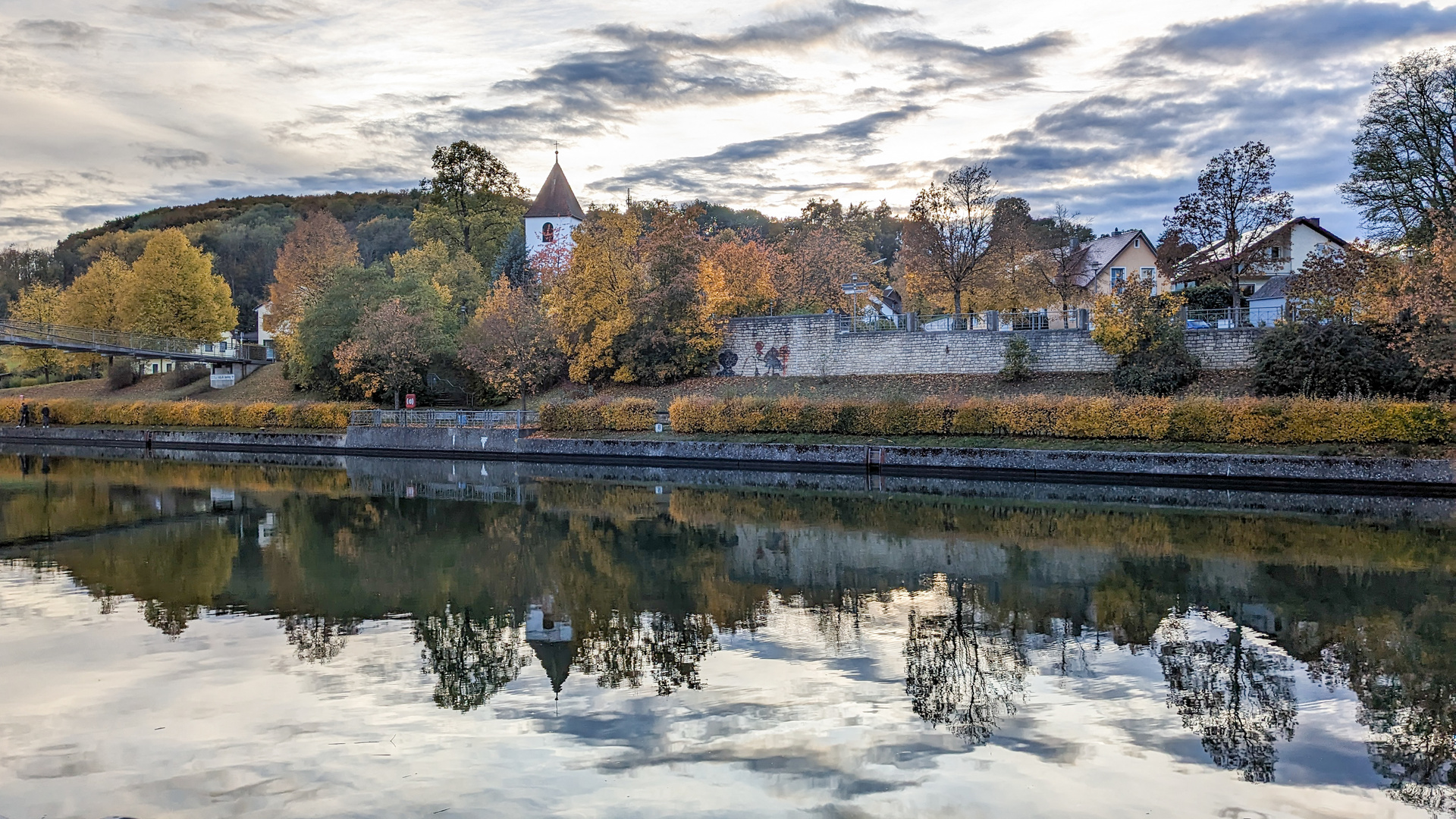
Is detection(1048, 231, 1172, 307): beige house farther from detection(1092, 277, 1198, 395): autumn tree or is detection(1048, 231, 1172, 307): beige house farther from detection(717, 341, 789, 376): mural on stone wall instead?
detection(1092, 277, 1198, 395): autumn tree

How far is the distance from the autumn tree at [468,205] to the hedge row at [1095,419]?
1468 inches

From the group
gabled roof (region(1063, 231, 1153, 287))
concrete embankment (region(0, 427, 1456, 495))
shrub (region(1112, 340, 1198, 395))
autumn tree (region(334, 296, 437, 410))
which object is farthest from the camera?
gabled roof (region(1063, 231, 1153, 287))

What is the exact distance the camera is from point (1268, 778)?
745 cm

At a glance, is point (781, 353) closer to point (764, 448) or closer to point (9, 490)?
point (764, 448)

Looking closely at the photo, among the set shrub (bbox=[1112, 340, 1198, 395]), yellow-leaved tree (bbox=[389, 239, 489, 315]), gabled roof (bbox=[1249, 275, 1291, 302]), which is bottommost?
shrub (bbox=[1112, 340, 1198, 395])

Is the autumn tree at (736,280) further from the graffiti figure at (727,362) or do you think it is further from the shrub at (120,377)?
the shrub at (120,377)

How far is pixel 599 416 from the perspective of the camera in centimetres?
3722

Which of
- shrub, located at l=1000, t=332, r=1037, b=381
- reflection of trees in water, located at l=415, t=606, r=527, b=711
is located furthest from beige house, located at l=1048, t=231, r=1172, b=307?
reflection of trees in water, located at l=415, t=606, r=527, b=711

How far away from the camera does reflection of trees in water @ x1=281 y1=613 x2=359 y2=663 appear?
10812mm

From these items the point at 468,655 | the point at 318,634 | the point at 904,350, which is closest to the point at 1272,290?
the point at 904,350

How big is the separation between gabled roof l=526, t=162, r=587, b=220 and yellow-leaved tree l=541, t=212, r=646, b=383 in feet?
75.7

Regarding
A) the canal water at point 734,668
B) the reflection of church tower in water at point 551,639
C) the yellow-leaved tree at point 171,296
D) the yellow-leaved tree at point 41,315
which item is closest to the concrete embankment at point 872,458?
the canal water at point 734,668

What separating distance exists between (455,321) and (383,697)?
41755 mm

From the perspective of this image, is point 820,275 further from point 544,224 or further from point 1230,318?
point 544,224
